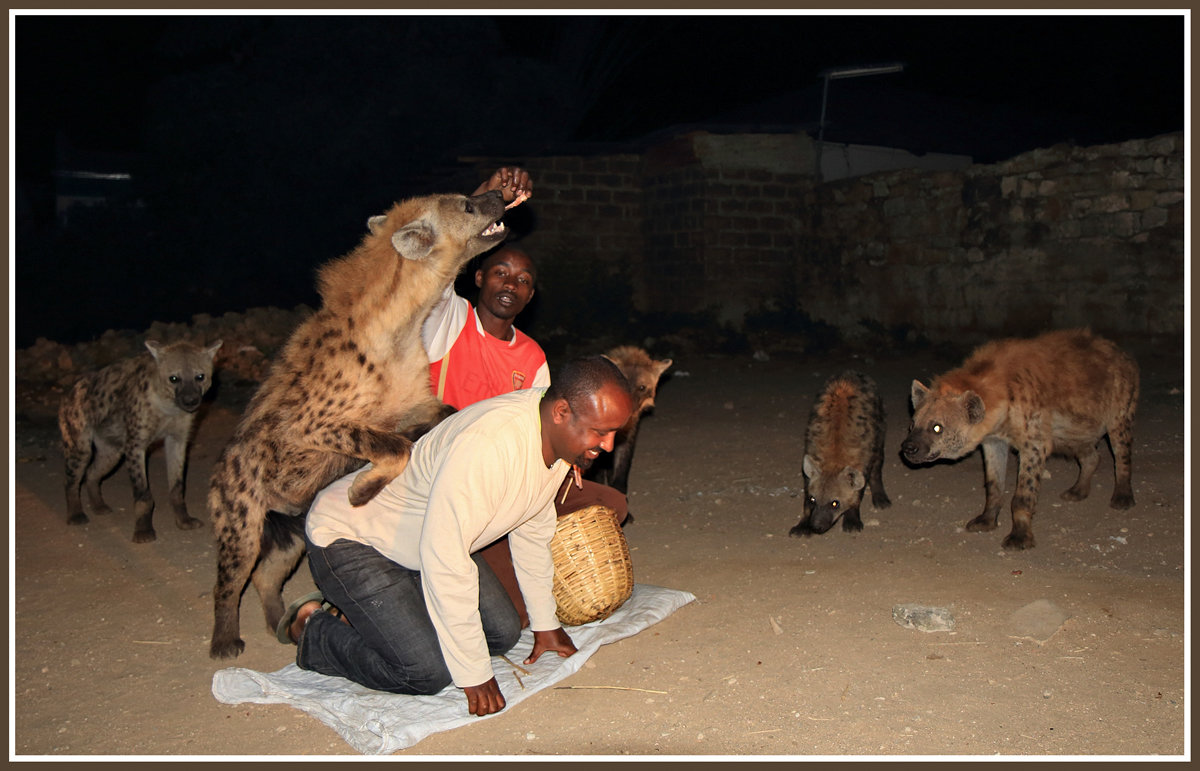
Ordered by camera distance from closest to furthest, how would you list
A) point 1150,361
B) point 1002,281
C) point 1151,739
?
point 1151,739, point 1150,361, point 1002,281

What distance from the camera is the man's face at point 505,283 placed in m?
3.41

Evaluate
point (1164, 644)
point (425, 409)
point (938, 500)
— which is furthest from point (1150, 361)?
point (425, 409)

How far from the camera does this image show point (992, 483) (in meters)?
4.02

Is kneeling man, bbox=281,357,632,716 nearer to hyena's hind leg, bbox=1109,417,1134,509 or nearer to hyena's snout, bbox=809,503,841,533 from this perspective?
hyena's snout, bbox=809,503,841,533

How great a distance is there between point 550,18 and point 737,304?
37.9 ft

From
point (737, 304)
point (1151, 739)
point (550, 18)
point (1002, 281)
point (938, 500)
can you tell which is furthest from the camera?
point (550, 18)

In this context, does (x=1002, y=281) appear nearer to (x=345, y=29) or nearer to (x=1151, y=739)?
(x=1151, y=739)

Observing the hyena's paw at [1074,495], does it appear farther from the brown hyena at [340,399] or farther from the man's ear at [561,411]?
the man's ear at [561,411]

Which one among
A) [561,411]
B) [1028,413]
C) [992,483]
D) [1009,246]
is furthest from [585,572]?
[1009,246]

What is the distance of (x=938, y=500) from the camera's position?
4.44 metres

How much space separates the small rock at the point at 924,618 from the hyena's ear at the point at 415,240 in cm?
188

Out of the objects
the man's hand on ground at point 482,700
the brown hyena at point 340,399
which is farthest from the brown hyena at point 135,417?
the man's hand on ground at point 482,700

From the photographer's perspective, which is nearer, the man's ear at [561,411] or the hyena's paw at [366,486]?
the man's ear at [561,411]

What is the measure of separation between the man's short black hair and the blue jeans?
0.76 meters
